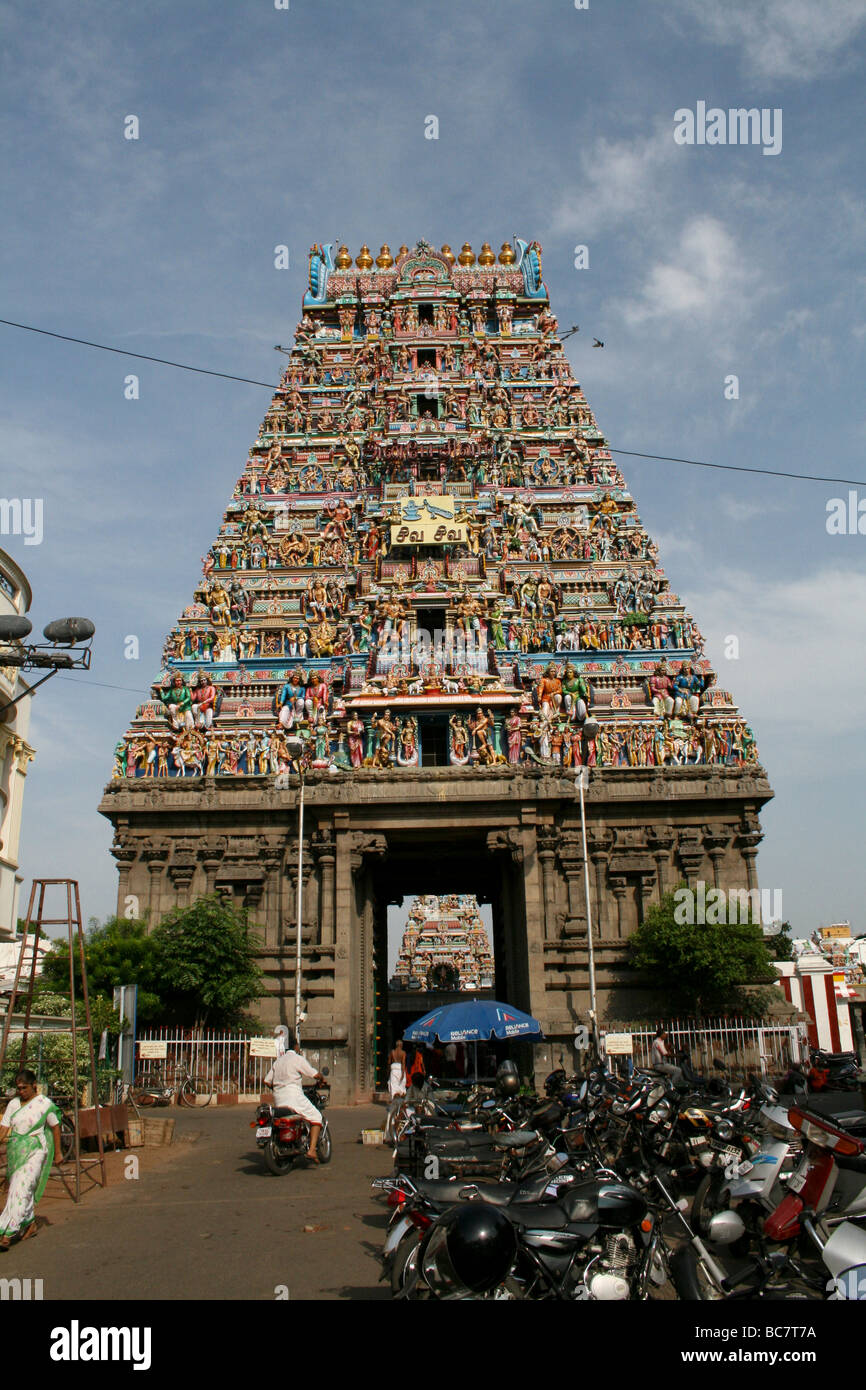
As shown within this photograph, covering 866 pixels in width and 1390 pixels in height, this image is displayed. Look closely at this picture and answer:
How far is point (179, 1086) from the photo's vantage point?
2256 cm

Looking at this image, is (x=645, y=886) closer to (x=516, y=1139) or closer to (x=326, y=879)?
(x=326, y=879)

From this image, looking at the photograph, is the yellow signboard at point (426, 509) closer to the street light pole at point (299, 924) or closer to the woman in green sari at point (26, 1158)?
the street light pole at point (299, 924)

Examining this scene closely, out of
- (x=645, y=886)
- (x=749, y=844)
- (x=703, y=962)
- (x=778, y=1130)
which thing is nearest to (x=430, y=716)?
(x=645, y=886)

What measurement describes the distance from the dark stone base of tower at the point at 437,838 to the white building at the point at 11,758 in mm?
2674

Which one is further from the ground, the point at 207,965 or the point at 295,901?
the point at 295,901

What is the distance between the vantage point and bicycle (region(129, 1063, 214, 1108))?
21.8 meters

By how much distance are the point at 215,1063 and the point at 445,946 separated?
50921 mm

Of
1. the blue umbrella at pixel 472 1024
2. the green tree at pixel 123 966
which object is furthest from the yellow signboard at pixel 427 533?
the blue umbrella at pixel 472 1024

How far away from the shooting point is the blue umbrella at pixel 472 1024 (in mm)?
Result: 16219

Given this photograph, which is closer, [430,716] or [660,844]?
[660,844]

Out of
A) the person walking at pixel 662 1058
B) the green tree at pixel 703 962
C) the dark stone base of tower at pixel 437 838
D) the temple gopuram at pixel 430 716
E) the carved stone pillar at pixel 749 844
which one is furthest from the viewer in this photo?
the carved stone pillar at pixel 749 844

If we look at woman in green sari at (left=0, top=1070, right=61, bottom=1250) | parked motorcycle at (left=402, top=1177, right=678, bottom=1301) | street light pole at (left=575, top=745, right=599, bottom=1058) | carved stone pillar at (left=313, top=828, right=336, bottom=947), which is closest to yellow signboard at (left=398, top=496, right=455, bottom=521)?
street light pole at (left=575, top=745, right=599, bottom=1058)

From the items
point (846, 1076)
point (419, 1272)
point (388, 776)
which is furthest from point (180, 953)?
point (419, 1272)

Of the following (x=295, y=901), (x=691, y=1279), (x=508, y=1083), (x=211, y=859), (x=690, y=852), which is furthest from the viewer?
(x=211, y=859)
